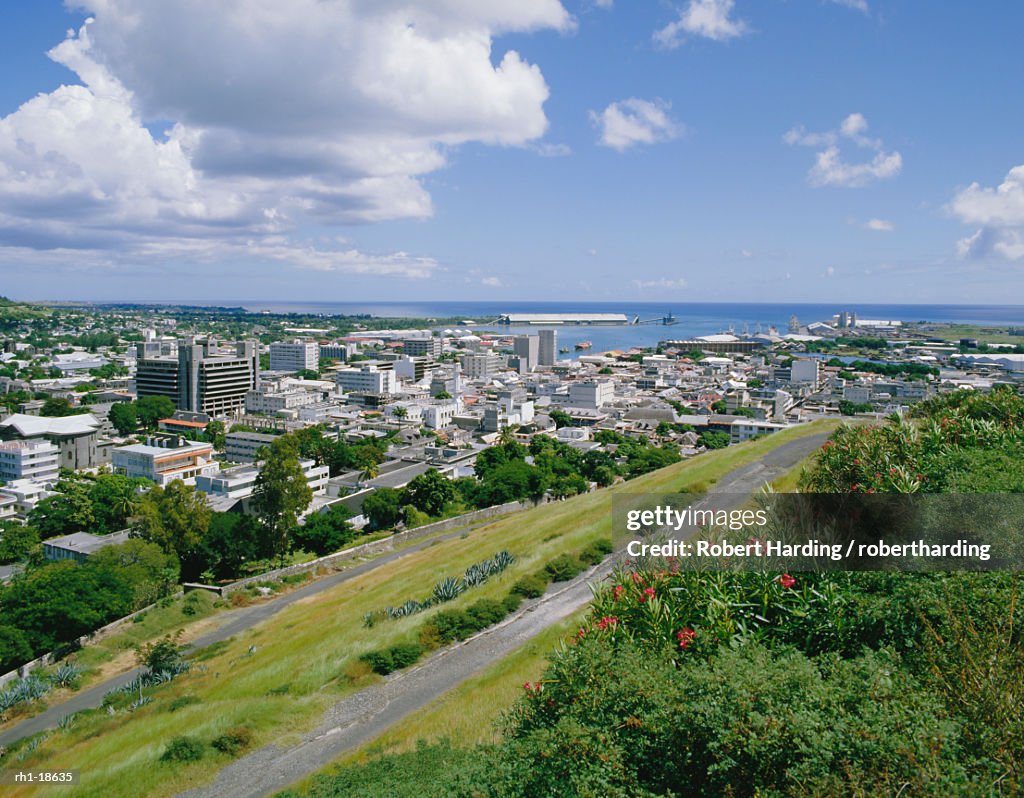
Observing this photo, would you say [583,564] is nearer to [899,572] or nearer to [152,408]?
[899,572]

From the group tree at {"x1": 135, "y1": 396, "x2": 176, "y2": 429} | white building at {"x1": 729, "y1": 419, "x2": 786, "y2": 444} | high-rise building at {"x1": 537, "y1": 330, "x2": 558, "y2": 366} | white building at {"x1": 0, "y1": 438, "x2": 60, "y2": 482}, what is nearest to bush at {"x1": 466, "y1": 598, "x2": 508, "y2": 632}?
white building at {"x1": 0, "y1": 438, "x2": 60, "y2": 482}

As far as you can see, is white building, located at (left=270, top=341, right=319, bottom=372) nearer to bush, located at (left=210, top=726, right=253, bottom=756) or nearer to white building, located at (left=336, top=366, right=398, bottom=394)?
white building, located at (left=336, top=366, right=398, bottom=394)

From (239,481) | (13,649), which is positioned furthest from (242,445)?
(13,649)

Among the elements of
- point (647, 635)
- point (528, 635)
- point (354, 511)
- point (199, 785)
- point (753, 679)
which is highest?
point (753, 679)

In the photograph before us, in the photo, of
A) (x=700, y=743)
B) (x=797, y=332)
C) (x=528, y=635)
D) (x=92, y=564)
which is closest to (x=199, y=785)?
(x=528, y=635)

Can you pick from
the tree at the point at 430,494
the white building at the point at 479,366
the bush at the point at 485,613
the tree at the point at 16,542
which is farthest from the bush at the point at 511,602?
the white building at the point at 479,366

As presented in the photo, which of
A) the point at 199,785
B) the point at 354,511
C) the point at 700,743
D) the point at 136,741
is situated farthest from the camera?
the point at 354,511

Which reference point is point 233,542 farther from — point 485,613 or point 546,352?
point 546,352

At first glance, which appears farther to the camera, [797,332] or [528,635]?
[797,332]
